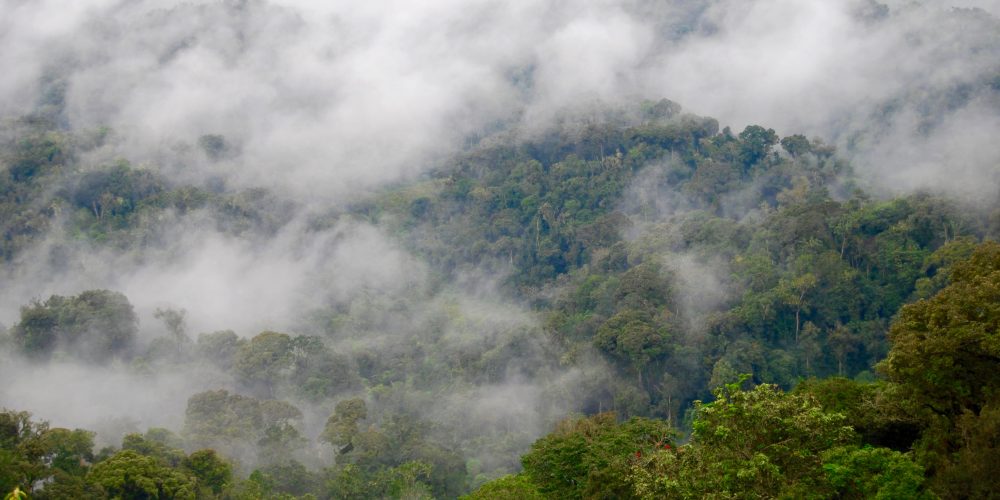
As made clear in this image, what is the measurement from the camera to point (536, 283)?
71312mm

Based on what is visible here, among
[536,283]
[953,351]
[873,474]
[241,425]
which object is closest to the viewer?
[873,474]

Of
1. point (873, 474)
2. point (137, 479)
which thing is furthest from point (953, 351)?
point (137, 479)

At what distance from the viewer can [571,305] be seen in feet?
201

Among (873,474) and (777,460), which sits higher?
(777,460)

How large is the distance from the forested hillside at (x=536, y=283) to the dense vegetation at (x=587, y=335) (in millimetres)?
153

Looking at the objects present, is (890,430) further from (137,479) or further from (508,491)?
(137,479)

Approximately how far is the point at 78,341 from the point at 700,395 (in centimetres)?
3998

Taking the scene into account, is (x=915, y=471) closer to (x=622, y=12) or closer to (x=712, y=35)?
(x=712, y=35)

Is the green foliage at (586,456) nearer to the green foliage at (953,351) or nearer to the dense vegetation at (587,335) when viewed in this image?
the dense vegetation at (587,335)

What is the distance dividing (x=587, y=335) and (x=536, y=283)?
16.8 m

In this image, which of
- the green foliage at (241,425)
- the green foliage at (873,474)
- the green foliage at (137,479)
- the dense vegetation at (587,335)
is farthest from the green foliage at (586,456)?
the green foliage at (241,425)

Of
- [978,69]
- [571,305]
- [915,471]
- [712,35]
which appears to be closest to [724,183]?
[571,305]

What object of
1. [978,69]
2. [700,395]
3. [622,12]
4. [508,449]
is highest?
[622,12]

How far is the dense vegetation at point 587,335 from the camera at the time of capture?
1789cm
